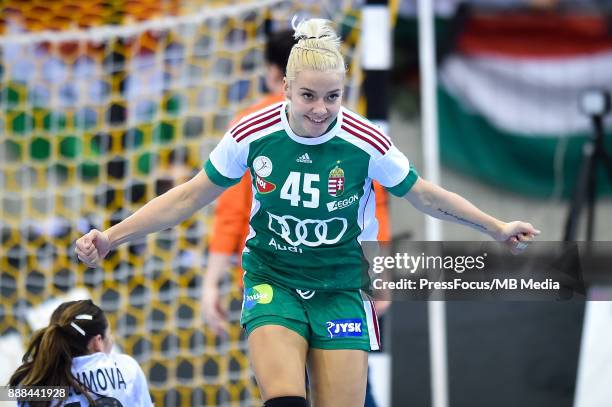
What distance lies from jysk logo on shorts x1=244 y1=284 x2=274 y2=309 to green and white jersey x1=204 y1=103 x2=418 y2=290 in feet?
0.14

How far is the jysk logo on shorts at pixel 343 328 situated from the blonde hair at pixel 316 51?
843 millimetres

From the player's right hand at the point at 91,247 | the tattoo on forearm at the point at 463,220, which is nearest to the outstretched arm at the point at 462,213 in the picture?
the tattoo on forearm at the point at 463,220

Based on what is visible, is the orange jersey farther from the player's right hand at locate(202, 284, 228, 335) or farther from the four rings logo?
the four rings logo

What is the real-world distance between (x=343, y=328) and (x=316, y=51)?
0.94 meters

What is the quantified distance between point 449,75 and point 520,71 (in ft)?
1.86

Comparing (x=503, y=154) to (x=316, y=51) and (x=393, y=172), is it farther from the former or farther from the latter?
(x=316, y=51)

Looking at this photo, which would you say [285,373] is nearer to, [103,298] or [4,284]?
[103,298]

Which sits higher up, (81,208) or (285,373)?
(81,208)

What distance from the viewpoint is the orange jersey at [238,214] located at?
4410 millimetres

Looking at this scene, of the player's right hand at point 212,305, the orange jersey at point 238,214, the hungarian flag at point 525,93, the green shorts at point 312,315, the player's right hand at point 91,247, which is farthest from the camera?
the hungarian flag at point 525,93

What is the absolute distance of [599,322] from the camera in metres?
5.96

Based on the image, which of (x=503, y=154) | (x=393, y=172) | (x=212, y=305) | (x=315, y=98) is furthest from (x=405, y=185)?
(x=503, y=154)

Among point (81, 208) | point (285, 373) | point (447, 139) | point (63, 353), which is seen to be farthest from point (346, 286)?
point (447, 139)

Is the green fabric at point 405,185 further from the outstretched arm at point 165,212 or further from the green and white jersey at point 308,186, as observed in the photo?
the outstretched arm at point 165,212
